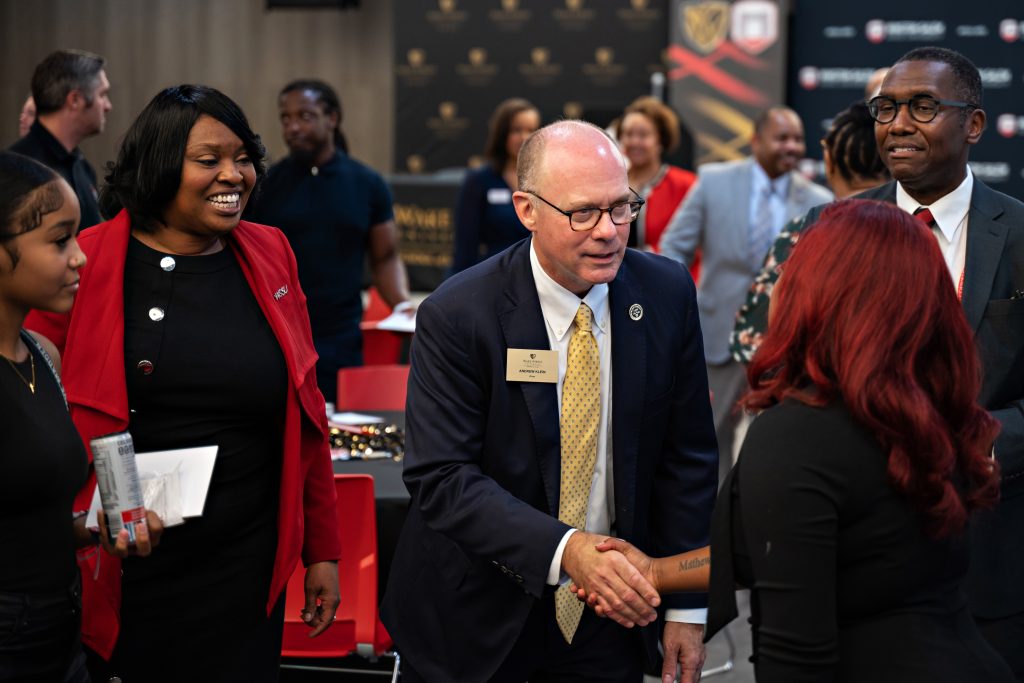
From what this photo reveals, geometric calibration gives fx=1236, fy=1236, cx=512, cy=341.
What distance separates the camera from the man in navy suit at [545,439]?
2.29m

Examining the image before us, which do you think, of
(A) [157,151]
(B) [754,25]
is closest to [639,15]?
(B) [754,25]

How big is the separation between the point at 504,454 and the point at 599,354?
27 cm

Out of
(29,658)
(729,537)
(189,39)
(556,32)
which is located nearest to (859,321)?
(729,537)

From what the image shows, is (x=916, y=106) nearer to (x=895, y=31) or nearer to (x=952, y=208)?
(x=952, y=208)

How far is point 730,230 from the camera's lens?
577 cm

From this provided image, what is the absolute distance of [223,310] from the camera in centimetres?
249

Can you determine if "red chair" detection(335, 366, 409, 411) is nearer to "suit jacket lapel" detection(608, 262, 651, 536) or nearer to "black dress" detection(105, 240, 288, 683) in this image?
"black dress" detection(105, 240, 288, 683)

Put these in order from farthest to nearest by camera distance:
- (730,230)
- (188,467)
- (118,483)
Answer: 1. (730,230)
2. (188,467)
3. (118,483)

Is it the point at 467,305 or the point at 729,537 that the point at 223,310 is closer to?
the point at 467,305

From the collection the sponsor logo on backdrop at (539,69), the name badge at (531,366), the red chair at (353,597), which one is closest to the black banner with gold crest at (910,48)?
the sponsor logo on backdrop at (539,69)

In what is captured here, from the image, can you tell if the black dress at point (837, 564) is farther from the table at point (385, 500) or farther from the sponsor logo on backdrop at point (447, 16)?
the sponsor logo on backdrop at point (447, 16)

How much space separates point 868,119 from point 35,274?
2641 millimetres

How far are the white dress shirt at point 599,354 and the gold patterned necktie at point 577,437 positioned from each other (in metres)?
0.02

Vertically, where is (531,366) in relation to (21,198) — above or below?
below
